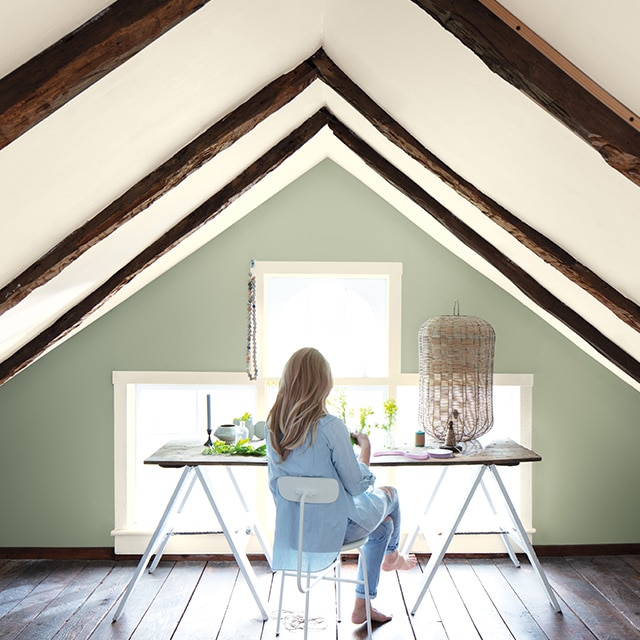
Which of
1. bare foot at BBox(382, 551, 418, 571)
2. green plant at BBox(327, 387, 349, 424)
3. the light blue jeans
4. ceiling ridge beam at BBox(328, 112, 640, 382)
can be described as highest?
ceiling ridge beam at BBox(328, 112, 640, 382)

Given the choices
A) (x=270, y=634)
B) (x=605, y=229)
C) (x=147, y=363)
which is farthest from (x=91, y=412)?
(x=605, y=229)

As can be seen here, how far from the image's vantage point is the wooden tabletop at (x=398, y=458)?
438 cm

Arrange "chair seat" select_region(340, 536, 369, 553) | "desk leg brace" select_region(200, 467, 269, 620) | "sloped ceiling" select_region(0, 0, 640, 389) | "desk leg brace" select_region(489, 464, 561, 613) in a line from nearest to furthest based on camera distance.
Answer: "sloped ceiling" select_region(0, 0, 640, 389) → "chair seat" select_region(340, 536, 369, 553) → "desk leg brace" select_region(200, 467, 269, 620) → "desk leg brace" select_region(489, 464, 561, 613)

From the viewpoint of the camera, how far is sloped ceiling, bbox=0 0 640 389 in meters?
2.15

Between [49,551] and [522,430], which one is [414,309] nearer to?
[522,430]

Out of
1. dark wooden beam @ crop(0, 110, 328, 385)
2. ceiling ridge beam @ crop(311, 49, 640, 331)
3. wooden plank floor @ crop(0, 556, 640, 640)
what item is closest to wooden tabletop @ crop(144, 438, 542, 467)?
wooden plank floor @ crop(0, 556, 640, 640)

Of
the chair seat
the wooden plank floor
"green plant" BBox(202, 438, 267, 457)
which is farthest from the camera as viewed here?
"green plant" BBox(202, 438, 267, 457)

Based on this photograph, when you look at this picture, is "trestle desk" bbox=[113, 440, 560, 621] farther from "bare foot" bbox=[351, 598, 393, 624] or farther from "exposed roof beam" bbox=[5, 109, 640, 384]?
"exposed roof beam" bbox=[5, 109, 640, 384]

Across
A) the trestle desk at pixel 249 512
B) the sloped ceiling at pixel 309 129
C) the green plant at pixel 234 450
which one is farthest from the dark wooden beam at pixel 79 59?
the green plant at pixel 234 450

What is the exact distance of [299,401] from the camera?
3.65 metres

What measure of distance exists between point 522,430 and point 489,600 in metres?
1.22

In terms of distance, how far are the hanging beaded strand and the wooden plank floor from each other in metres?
1.24

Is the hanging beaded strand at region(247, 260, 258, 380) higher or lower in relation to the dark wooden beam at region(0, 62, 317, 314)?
lower

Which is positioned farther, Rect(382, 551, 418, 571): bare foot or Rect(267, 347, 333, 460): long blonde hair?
Rect(382, 551, 418, 571): bare foot
